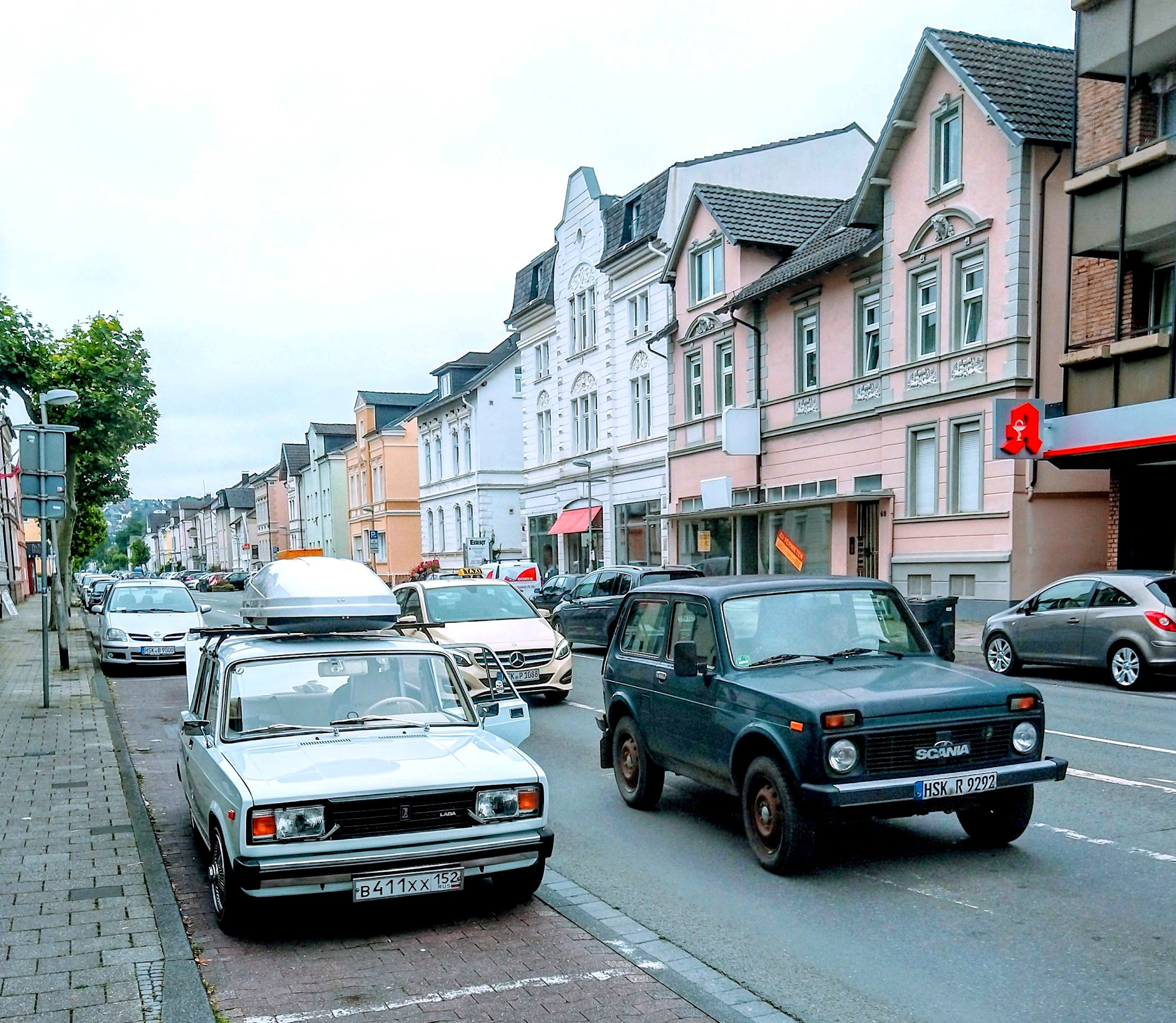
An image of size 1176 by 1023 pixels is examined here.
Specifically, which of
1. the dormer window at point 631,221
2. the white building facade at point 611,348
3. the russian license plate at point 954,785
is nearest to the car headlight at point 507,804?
the russian license plate at point 954,785

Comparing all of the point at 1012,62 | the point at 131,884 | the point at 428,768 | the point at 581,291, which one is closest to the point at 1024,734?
the point at 428,768

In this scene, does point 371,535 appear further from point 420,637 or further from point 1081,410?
point 420,637

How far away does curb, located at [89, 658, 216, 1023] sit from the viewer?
4.34 meters

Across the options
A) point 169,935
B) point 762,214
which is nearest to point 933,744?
point 169,935

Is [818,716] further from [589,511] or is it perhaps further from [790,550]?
[589,511]

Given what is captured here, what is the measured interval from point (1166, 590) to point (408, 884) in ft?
39.3

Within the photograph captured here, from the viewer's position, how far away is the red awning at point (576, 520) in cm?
3850

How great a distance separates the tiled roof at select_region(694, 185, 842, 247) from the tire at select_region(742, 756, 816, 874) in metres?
25.0

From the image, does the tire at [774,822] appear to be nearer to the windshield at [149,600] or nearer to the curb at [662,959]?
the curb at [662,959]

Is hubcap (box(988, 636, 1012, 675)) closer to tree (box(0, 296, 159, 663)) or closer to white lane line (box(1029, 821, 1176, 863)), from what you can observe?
white lane line (box(1029, 821, 1176, 863))

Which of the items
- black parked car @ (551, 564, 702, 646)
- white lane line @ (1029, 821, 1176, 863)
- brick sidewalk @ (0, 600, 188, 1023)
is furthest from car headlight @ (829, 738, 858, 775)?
black parked car @ (551, 564, 702, 646)

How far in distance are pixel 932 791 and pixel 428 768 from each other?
2681mm

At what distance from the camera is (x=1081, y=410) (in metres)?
20.2

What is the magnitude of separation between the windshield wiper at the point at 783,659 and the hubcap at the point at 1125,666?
8903 millimetres
